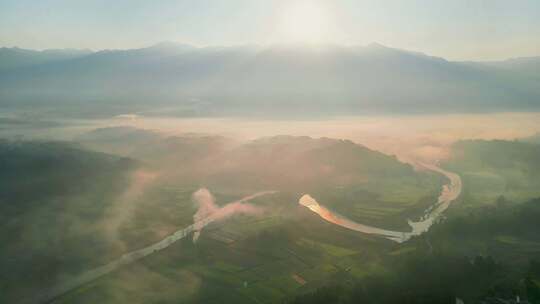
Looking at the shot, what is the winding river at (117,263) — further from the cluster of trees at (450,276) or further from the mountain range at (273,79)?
the mountain range at (273,79)

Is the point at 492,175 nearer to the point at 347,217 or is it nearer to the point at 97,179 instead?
the point at 347,217

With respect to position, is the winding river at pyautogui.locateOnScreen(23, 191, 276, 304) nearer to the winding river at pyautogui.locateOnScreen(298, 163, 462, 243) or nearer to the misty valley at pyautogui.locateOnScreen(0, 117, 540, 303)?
the misty valley at pyautogui.locateOnScreen(0, 117, 540, 303)

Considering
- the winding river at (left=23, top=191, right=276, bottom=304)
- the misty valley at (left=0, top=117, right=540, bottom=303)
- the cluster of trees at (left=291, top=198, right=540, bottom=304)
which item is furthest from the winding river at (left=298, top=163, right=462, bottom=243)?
the winding river at (left=23, top=191, right=276, bottom=304)

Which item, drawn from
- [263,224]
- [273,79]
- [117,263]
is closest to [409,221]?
[263,224]

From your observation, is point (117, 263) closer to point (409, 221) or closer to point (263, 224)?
point (263, 224)

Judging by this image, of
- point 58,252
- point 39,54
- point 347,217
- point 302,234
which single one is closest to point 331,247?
point 302,234

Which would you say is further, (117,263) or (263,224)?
(263,224)

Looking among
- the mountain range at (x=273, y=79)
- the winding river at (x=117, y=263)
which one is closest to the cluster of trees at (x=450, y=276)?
the winding river at (x=117, y=263)

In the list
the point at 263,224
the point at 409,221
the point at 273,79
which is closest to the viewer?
the point at 263,224
